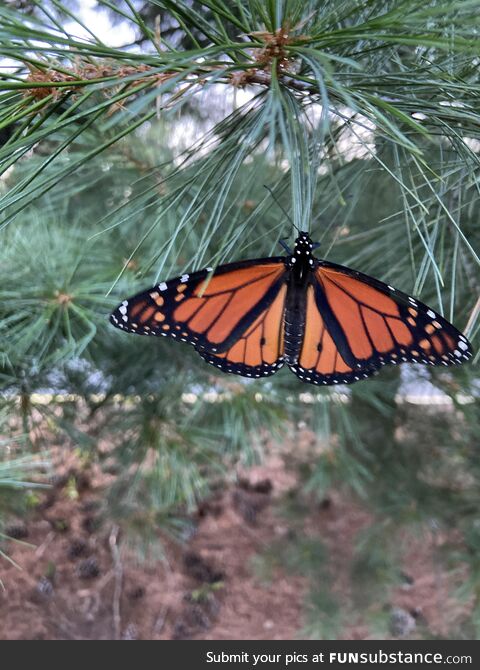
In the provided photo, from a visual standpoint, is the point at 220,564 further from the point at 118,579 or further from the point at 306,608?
the point at 306,608

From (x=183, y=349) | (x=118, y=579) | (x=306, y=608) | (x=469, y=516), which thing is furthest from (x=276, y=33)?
(x=118, y=579)

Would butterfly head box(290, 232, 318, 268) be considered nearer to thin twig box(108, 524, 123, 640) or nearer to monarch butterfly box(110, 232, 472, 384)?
monarch butterfly box(110, 232, 472, 384)

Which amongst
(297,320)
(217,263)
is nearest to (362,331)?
(297,320)

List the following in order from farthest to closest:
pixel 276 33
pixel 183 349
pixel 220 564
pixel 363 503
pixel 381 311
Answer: pixel 220 564 → pixel 363 503 → pixel 183 349 → pixel 381 311 → pixel 276 33

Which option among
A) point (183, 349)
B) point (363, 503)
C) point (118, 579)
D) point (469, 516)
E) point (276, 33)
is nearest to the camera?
point (276, 33)
